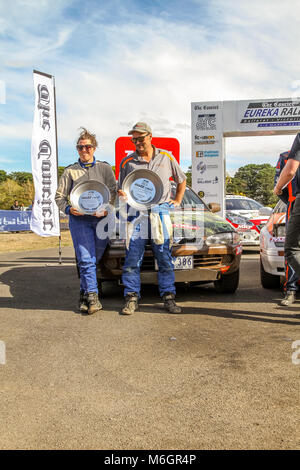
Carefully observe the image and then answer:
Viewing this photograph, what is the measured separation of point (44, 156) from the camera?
34.5 feet

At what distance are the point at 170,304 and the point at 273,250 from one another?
1.66 metres

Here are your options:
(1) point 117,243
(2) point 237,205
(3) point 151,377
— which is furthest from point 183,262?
(2) point 237,205

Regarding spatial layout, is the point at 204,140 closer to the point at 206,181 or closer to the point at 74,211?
the point at 206,181

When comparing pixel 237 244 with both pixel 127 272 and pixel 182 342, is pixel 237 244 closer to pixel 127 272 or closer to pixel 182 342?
pixel 127 272

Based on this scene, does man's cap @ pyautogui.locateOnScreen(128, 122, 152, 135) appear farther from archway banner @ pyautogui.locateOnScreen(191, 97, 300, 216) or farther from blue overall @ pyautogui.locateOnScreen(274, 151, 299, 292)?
archway banner @ pyautogui.locateOnScreen(191, 97, 300, 216)

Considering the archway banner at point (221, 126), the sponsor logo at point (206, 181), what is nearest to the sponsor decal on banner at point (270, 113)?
the archway banner at point (221, 126)

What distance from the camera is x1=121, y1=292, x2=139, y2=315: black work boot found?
504 centimetres

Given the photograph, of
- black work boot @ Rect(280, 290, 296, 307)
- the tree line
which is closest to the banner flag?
black work boot @ Rect(280, 290, 296, 307)

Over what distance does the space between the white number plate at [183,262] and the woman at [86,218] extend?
0.76 metres

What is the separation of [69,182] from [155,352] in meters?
2.50

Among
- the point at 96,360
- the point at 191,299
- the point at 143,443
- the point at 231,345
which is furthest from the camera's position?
the point at 191,299

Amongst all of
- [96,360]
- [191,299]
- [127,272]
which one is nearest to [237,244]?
[191,299]

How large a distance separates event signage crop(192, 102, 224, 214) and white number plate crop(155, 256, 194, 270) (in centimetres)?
811

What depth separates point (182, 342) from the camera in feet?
13.0
